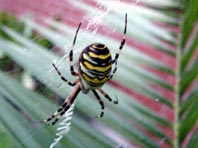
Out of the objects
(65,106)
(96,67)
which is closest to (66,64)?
(65,106)

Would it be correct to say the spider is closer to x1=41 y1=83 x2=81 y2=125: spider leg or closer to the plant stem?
x1=41 y1=83 x2=81 y2=125: spider leg

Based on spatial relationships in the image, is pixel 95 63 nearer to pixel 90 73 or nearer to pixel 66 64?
pixel 90 73

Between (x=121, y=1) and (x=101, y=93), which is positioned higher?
(x=121, y=1)

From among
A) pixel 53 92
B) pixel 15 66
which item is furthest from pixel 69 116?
pixel 15 66

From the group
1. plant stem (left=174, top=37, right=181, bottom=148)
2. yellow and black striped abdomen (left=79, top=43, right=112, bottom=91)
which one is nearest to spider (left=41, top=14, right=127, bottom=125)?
yellow and black striped abdomen (left=79, top=43, right=112, bottom=91)

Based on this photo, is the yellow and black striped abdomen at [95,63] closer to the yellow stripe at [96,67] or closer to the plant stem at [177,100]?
the yellow stripe at [96,67]

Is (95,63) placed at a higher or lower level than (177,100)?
higher

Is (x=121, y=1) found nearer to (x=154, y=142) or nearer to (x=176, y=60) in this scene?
(x=176, y=60)
